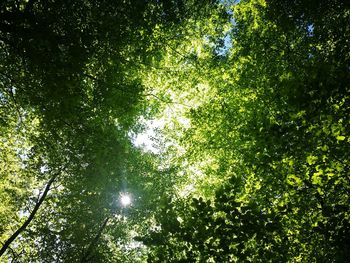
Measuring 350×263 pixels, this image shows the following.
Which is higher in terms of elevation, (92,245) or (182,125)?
(182,125)

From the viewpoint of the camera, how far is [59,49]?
10242 millimetres

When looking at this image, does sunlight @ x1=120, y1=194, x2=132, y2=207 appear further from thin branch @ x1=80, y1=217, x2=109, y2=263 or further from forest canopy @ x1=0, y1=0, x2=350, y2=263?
thin branch @ x1=80, y1=217, x2=109, y2=263

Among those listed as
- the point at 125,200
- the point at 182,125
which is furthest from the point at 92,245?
the point at 182,125

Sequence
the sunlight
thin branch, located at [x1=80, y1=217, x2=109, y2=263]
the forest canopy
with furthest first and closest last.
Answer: the sunlight → thin branch, located at [x1=80, y1=217, x2=109, y2=263] → the forest canopy

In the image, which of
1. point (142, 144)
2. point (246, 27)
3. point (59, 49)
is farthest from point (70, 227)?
point (246, 27)

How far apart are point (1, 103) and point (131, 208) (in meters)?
11.9

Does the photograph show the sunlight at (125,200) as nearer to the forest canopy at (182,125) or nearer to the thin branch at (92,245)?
the forest canopy at (182,125)

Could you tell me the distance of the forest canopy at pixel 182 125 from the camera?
5.60 metres

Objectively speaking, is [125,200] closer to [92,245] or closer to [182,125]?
[92,245]

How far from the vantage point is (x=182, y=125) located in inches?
779

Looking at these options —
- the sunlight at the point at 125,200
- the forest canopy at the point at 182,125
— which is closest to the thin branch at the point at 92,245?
the forest canopy at the point at 182,125

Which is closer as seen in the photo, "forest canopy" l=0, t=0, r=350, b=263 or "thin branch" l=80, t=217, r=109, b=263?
"forest canopy" l=0, t=0, r=350, b=263

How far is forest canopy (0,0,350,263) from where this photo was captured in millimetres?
5598

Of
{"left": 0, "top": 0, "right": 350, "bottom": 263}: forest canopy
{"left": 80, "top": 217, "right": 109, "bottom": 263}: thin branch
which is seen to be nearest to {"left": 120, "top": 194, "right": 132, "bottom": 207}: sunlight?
{"left": 0, "top": 0, "right": 350, "bottom": 263}: forest canopy
